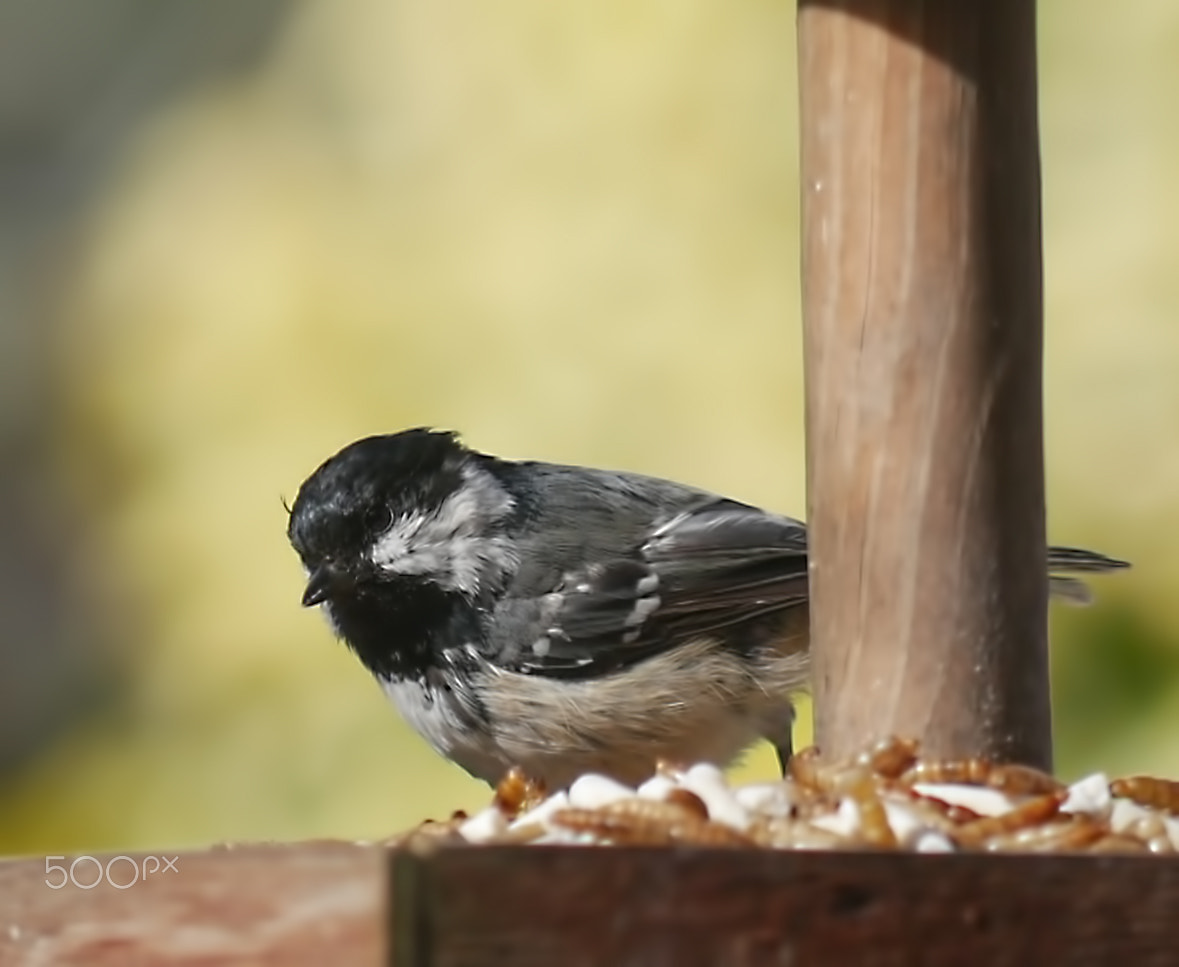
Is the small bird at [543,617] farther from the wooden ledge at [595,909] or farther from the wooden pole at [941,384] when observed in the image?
the wooden ledge at [595,909]

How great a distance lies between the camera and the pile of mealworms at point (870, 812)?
128 cm

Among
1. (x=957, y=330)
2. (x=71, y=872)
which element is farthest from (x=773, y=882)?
(x=957, y=330)

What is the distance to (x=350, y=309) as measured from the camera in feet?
11.7

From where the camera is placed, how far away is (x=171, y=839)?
338cm

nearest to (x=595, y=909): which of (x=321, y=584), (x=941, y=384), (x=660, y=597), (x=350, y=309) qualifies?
(x=941, y=384)

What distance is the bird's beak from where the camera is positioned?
2445 mm

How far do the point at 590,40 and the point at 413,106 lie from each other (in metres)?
0.38

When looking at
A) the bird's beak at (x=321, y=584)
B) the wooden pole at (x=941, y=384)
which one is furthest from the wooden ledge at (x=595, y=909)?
the bird's beak at (x=321, y=584)

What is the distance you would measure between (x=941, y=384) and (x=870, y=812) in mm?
399

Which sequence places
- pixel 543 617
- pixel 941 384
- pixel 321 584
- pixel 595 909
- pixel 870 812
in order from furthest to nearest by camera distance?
pixel 543 617 < pixel 321 584 < pixel 941 384 < pixel 870 812 < pixel 595 909

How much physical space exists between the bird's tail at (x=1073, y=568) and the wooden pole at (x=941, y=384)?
3.12ft

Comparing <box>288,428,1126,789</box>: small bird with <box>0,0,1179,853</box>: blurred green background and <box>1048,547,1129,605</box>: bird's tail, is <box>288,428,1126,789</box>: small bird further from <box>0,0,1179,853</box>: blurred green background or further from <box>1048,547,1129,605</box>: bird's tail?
<box>0,0,1179,853</box>: blurred green background

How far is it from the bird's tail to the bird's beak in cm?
91

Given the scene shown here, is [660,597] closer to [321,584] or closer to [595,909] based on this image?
[321,584]
